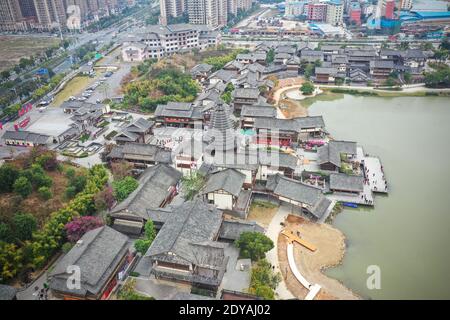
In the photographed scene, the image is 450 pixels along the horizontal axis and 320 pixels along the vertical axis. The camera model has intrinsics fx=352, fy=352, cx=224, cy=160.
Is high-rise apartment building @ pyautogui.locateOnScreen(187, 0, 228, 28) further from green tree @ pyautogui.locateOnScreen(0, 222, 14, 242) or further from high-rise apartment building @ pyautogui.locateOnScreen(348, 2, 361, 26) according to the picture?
green tree @ pyautogui.locateOnScreen(0, 222, 14, 242)

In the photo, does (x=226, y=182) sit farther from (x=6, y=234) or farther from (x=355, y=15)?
(x=355, y=15)

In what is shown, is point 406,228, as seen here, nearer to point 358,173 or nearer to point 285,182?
point 358,173

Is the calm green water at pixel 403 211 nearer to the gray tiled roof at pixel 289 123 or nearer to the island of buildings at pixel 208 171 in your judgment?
the island of buildings at pixel 208 171

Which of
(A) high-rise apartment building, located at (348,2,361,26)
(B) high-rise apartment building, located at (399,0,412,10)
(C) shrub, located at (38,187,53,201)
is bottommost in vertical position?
(C) shrub, located at (38,187,53,201)

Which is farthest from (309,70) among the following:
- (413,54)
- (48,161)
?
(48,161)

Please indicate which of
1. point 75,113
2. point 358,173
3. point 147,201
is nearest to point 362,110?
point 358,173

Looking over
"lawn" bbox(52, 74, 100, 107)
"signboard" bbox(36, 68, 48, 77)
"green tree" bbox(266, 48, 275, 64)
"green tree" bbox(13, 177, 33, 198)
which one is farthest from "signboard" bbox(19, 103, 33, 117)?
"green tree" bbox(266, 48, 275, 64)
